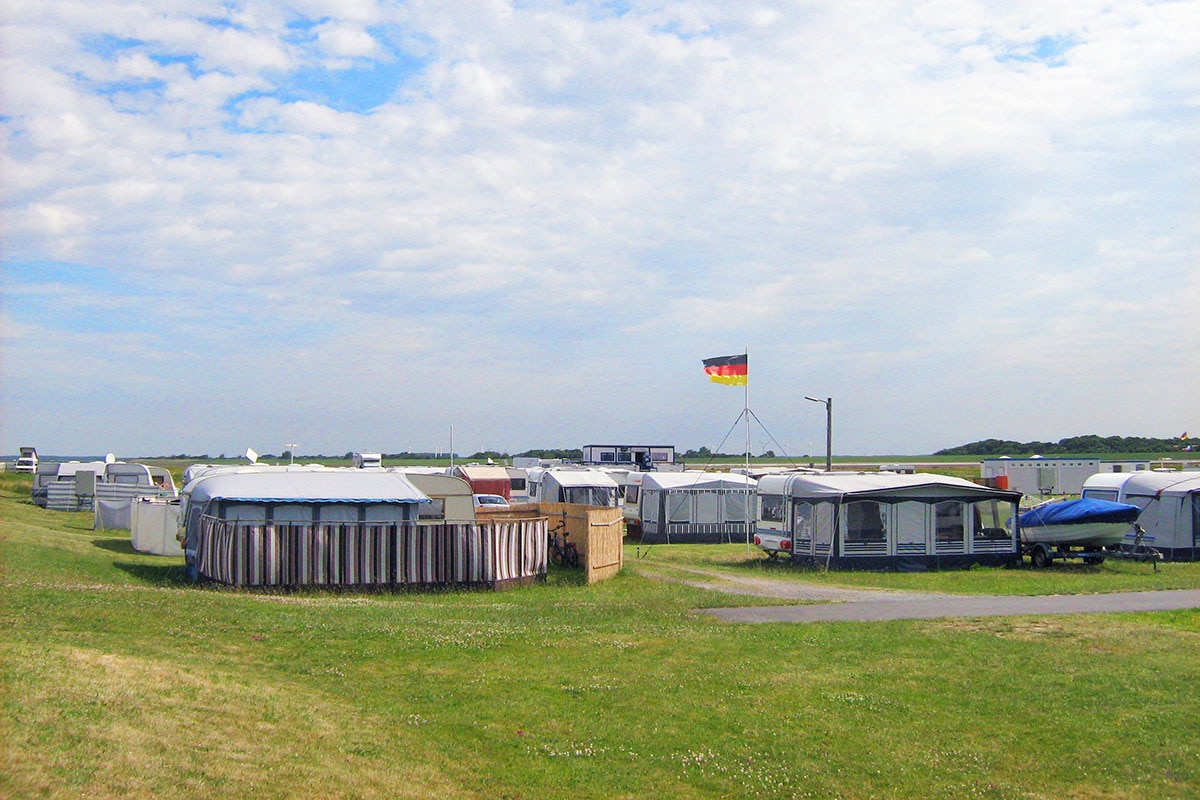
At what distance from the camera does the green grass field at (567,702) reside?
8.10 m

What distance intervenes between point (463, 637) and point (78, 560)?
11.8 metres

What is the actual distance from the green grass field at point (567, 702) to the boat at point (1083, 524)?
11.2 meters

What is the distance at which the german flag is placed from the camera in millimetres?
34438

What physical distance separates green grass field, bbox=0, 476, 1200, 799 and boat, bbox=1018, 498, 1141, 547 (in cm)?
1117

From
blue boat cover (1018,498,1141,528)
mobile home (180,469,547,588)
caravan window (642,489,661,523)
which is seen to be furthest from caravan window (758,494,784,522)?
mobile home (180,469,547,588)

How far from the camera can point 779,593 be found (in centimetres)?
2177

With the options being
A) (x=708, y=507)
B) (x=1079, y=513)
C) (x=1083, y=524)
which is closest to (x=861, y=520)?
(x=1079, y=513)

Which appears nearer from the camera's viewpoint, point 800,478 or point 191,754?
point 191,754

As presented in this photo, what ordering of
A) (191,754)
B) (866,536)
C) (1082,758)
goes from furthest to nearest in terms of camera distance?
(866,536), (1082,758), (191,754)

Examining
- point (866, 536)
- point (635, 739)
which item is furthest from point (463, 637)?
point (866, 536)

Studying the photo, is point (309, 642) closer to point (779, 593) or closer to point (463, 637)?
point (463, 637)

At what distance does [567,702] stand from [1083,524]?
2203 cm

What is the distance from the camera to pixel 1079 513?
93.6 feet

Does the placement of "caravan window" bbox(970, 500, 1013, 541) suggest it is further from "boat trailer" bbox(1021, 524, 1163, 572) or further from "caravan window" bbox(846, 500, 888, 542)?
"caravan window" bbox(846, 500, 888, 542)
